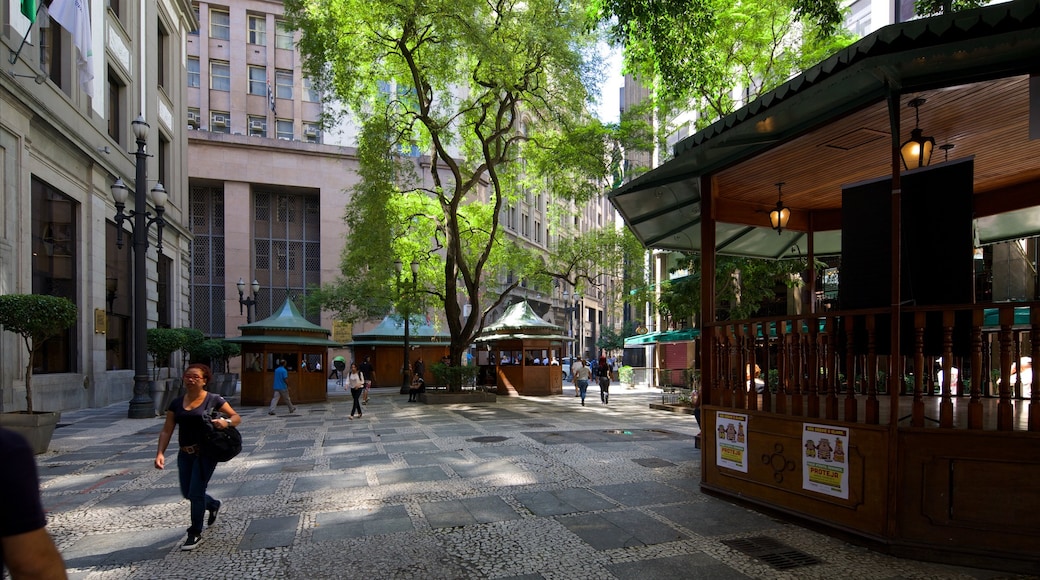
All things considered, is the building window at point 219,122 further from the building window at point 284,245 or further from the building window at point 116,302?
the building window at point 116,302

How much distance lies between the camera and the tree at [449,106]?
16.7m

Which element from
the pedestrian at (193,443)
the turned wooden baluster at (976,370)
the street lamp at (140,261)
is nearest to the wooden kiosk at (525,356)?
the street lamp at (140,261)

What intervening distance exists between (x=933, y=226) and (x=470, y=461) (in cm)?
659

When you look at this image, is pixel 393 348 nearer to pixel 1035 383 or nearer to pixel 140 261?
pixel 140 261

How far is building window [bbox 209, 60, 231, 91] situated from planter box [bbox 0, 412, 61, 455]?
36.9m

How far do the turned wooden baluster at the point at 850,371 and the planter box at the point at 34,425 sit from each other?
38.9 ft

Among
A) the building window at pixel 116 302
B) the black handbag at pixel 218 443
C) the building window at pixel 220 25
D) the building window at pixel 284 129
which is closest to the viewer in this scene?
the black handbag at pixel 218 443

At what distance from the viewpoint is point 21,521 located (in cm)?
182

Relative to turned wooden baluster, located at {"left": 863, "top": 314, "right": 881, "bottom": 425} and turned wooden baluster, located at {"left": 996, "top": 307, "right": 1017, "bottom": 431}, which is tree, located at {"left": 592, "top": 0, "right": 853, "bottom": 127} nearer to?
turned wooden baluster, located at {"left": 863, "top": 314, "right": 881, "bottom": 425}

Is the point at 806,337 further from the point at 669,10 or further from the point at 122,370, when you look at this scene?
the point at 122,370

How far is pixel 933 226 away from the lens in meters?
5.57

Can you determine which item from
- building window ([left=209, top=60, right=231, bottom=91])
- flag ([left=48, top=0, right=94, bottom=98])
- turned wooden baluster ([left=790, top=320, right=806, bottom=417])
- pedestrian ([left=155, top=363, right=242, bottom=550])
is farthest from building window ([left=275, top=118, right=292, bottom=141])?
turned wooden baluster ([left=790, top=320, right=806, bottom=417])

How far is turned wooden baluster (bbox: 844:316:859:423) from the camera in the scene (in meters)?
5.22

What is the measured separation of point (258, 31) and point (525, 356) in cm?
3307
